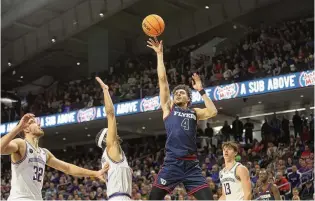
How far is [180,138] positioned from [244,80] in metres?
12.0

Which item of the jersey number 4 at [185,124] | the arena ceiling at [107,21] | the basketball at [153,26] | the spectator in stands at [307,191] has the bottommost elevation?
the spectator in stands at [307,191]

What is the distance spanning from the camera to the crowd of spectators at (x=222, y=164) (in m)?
13.7

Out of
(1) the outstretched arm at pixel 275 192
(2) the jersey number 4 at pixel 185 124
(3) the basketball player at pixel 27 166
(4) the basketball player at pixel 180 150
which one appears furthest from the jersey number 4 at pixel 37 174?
(1) the outstretched arm at pixel 275 192

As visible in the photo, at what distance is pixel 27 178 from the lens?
514cm

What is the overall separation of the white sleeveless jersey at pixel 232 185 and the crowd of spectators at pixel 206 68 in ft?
31.8

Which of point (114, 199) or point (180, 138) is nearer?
point (114, 199)

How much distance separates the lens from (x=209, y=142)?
2011 centimetres

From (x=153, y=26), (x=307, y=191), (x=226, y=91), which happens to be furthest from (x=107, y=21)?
(x=153, y=26)

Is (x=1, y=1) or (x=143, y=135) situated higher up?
(x=1, y=1)

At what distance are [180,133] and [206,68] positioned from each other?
15.9m

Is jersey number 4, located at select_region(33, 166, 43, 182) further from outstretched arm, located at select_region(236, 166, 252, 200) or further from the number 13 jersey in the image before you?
outstretched arm, located at select_region(236, 166, 252, 200)

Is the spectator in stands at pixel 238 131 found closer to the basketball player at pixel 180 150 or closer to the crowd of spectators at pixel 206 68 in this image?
the crowd of spectators at pixel 206 68

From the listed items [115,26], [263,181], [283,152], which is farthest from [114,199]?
[115,26]

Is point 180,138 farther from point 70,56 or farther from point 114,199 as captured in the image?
point 70,56
